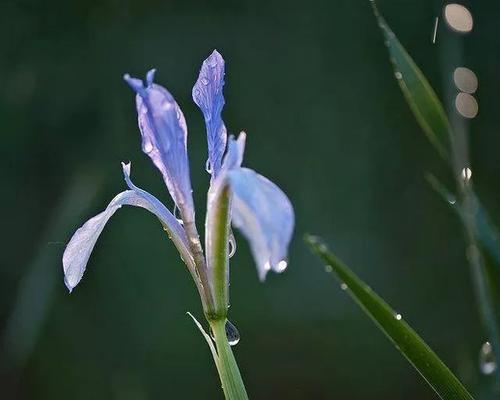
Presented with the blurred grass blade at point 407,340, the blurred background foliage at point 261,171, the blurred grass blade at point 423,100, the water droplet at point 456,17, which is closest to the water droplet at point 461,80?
the water droplet at point 456,17

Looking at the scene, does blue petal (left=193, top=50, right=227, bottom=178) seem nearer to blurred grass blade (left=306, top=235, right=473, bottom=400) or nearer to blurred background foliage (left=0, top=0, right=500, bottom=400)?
blurred grass blade (left=306, top=235, right=473, bottom=400)

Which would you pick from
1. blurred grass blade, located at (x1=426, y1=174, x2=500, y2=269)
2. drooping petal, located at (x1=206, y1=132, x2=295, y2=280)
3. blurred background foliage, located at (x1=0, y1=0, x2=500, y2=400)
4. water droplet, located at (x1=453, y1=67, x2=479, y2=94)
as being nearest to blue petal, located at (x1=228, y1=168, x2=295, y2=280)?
drooping petal, located at (x1=206, y1=132, x2=295, y2=280)

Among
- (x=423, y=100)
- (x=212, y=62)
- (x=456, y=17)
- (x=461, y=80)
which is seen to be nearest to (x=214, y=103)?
(x=212, y=62)

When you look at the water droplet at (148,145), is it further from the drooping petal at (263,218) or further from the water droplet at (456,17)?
the water droplet at (456,17)

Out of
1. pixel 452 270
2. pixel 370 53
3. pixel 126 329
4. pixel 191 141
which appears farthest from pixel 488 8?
pixel 126 329

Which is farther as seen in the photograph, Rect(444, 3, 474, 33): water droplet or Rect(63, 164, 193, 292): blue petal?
Rect(444, 3, 474, 33): water droplet

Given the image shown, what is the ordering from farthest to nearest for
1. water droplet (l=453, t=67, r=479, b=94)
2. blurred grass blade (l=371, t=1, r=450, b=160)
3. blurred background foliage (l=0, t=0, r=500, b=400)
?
blurred background foliage (l=0, t=0, r=500, b=400)
water droplet (l=453, t=67, r=479, b=94)
blurred grass blade (l=371, t=1, r=450, b=160)

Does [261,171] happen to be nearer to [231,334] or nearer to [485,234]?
[231,334]

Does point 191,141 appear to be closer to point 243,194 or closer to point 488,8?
point 488,8
